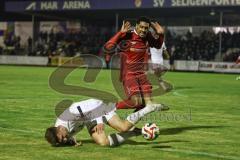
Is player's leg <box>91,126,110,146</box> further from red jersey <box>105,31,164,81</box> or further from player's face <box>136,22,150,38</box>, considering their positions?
player's face <box>136,22,150,38</box>

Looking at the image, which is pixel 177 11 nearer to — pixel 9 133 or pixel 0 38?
pixel 0 38

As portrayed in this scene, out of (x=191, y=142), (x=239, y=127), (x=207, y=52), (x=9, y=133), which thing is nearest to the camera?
(x=191, y=142)

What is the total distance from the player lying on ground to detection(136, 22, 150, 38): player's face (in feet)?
5.29

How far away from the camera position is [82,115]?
963 centimetres

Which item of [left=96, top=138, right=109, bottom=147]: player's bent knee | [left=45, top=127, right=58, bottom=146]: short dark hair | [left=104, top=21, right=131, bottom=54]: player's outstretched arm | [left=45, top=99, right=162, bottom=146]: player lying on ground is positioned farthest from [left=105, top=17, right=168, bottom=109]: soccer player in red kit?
[left=45, top=127, right=58, bottom=146]: short dark hair

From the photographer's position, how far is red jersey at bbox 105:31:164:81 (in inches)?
436

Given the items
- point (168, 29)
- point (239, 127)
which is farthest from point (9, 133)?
point (168, 29)

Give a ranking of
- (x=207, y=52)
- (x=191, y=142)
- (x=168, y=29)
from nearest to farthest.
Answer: (x=191, y=142) → (x=207, y=52) → (x=168, y=29)

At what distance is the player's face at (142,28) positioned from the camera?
1052 cm

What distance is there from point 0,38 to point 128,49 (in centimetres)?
5209

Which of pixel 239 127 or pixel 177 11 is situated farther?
pixel 177 11

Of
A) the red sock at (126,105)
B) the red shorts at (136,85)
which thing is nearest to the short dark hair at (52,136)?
the red sock at (126,105)

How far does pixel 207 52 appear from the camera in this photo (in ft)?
158

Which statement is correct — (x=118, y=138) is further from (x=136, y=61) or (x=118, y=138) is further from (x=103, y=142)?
(x=136, y=61)
